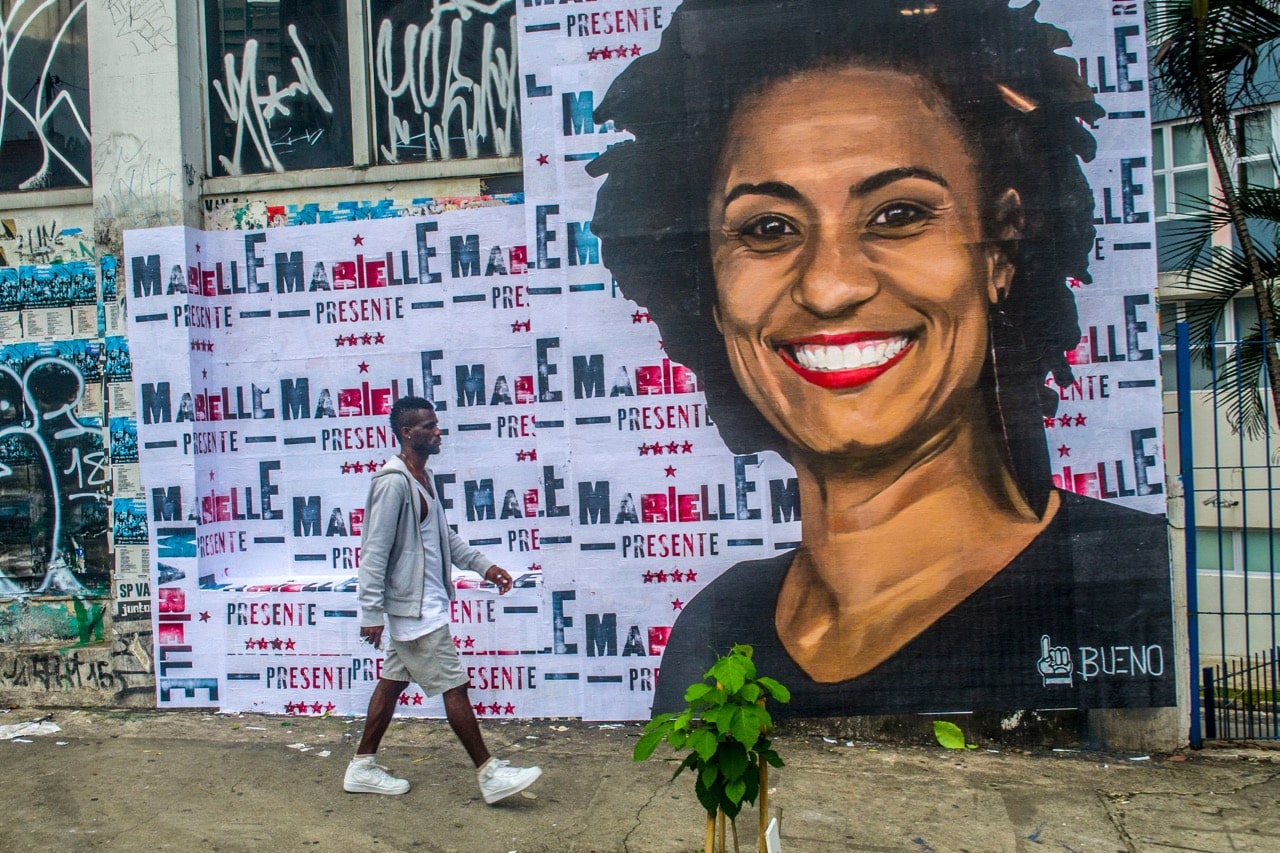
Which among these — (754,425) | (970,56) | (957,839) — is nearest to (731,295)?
(754,425)

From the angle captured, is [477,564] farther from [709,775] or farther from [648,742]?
[709,775]

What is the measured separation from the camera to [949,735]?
5.58 meters

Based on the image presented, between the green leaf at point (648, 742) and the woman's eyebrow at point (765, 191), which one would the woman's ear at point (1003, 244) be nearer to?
the woman's eyebrow at point (765, 191)

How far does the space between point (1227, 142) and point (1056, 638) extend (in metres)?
3.26

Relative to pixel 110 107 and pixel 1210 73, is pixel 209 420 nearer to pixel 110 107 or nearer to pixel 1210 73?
pixel 110 107

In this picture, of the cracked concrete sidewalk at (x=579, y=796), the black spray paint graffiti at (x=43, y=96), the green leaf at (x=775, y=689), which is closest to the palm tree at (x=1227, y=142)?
the cracked concrete sidewalk at (x=579, y=796)

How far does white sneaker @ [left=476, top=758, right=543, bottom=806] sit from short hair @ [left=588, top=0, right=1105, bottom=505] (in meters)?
2.11

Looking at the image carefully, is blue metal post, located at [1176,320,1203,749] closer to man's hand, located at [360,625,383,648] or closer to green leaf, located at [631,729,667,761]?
green leaf, located at [631,729,667,761]

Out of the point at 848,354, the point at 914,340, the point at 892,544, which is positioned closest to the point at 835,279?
the point at 848,354

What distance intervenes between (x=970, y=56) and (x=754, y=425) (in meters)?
2.30

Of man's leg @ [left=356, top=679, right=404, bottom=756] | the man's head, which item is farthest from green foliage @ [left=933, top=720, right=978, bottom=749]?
the man's head

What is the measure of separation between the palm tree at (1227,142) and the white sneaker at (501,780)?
419 cm

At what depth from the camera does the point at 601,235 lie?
5871 mm

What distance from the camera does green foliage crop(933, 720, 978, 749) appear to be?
219 inches
